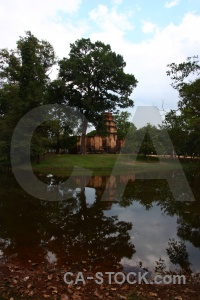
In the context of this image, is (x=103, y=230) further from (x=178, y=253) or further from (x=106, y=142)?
(x=106, y=142)

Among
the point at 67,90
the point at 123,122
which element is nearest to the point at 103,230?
the point at 67,90

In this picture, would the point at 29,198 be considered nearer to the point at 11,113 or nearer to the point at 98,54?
the point at 11,113

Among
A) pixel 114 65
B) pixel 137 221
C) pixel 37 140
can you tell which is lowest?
pixel 137 221

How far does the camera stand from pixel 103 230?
768 centimetres

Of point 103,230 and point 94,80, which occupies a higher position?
point 94,80

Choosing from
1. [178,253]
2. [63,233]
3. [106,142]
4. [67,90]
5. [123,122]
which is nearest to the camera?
[178,253]

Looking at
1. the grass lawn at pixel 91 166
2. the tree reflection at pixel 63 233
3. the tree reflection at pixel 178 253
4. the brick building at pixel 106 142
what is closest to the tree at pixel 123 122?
the brick building at pixel 106 142

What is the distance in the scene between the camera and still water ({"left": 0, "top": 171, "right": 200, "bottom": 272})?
583 centimetres

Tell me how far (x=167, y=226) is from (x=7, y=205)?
23.4 feet

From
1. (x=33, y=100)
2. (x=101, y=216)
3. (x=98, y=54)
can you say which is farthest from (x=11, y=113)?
(x=101, y=216)

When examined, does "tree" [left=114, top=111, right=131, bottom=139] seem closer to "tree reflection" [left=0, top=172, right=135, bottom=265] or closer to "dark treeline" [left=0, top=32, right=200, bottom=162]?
"dark treeline" [left=0, top=32, right=200, bottom=162]

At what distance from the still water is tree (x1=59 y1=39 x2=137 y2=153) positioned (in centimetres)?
2106

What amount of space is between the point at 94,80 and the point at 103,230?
27.4 metres

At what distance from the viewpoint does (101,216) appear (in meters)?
9.16
